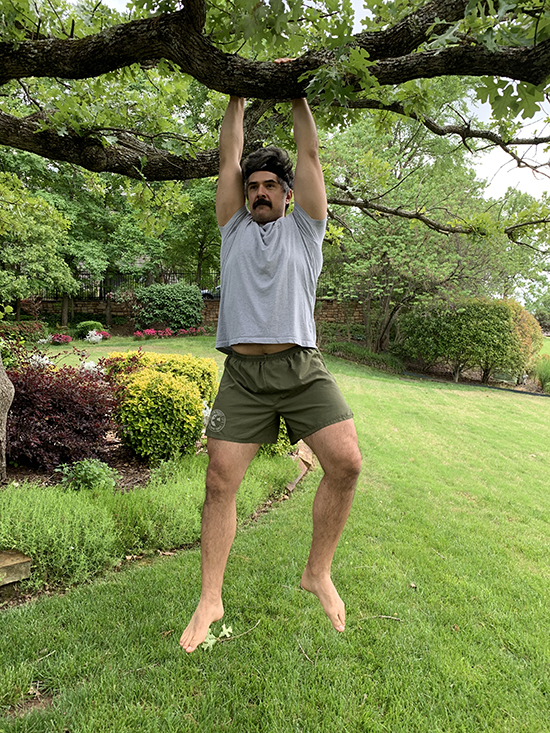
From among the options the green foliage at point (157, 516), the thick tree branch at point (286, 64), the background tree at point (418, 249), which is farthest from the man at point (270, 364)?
the background tree at point (418, 249)

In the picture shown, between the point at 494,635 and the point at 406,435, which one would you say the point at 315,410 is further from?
the point at 406,435

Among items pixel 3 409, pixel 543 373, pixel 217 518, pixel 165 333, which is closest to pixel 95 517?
pixel 3 409

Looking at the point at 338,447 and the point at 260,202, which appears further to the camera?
the point at 260,202

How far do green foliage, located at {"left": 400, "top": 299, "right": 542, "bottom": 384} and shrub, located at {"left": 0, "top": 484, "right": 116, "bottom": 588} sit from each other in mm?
13491

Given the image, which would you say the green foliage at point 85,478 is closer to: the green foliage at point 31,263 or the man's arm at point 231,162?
the man's arm at point 231,162

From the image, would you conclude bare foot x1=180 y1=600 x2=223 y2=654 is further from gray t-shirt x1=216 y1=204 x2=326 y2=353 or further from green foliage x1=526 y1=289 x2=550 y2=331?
green foliage x1=526 y1=289 x2=550 y2=331

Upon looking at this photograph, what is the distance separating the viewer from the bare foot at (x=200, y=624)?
183 cm

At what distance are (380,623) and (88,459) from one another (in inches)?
109

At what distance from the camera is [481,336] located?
14453mm

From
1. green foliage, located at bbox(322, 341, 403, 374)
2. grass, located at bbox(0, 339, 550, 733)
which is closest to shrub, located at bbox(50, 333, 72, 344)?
grass, located at bbox(0, 339, 550, 733)

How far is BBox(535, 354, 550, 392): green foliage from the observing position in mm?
15017

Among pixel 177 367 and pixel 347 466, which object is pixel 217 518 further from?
pixel 177 367

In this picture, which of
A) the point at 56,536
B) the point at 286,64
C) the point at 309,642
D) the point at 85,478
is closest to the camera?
the point at 286,64

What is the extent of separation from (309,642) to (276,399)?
1.38 meters
